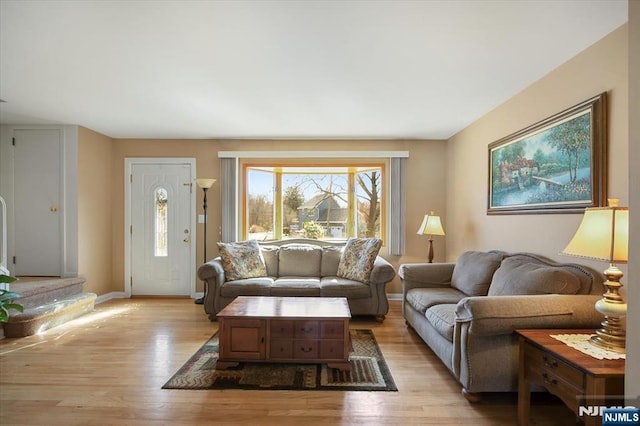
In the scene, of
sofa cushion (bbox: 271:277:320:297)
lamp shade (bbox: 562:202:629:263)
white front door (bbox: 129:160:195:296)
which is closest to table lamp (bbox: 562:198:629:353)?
lamp shade (bbox: 562:202:629:263)

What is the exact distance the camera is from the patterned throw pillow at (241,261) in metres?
4.06

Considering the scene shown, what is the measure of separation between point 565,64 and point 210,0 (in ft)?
8.57

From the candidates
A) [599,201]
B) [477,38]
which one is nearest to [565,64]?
[477,38]

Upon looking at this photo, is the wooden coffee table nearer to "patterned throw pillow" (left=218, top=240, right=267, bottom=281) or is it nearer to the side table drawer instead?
the side table drawer

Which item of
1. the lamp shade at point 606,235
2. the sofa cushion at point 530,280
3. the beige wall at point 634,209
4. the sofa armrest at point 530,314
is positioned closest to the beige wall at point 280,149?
the sofa cushion at point 530,280

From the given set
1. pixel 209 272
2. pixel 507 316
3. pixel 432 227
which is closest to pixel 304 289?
pixel 209 272

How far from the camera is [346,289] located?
3.86 m

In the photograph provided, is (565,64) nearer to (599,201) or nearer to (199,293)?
(599,201)

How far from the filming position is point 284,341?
8.71 ft

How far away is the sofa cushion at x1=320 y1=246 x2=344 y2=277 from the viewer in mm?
4453

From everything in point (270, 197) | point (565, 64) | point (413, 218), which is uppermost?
point (565, 64)

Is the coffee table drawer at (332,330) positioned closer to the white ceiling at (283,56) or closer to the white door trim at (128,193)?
the white ceiling at (283,56)

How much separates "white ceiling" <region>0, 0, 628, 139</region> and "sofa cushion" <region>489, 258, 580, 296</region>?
1.59m

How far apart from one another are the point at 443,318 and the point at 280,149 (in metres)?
3.37
